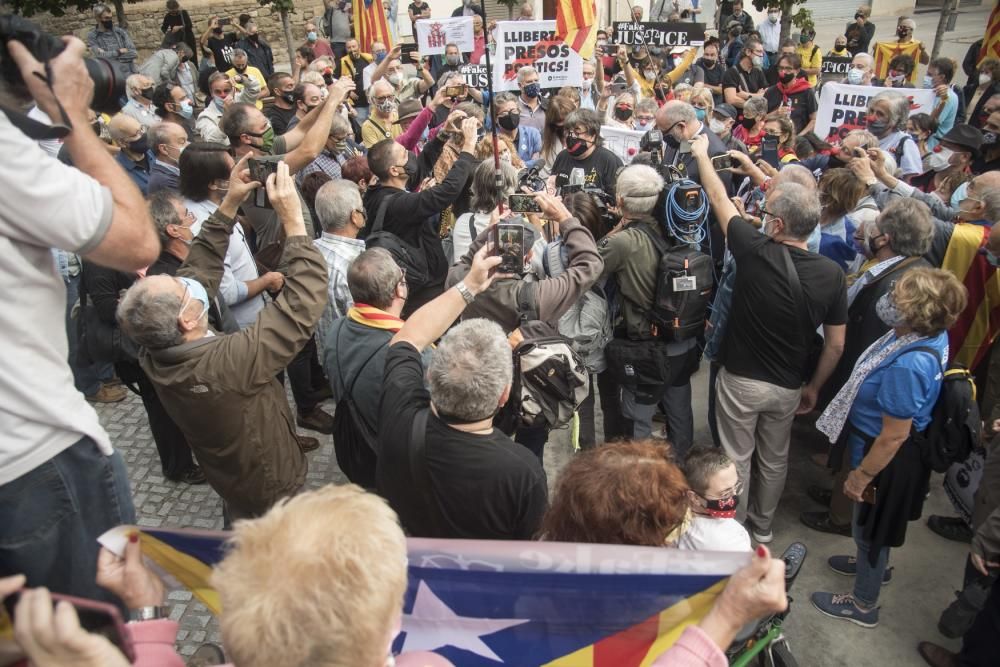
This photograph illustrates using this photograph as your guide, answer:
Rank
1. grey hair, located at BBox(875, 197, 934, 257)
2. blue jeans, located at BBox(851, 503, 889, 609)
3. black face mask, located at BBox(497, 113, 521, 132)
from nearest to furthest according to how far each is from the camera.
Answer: blue jeans, located at BBox(851, 503, 889, 609) < grey hair, located at BBox(875, 197, 934, 257) < black face mask, located at BBox(497, 113, 521, 132)

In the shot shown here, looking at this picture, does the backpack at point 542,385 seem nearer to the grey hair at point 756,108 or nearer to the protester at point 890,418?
the protester at point 890,418

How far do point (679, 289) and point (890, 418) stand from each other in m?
1.24

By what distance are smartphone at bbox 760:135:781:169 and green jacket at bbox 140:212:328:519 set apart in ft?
16.4

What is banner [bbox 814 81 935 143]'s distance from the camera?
6.83m

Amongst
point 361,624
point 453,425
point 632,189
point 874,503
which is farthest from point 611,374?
point 361,624

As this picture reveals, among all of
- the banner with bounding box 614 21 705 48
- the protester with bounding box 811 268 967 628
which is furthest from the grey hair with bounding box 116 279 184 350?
the banner with bounding box 614 21 705 48

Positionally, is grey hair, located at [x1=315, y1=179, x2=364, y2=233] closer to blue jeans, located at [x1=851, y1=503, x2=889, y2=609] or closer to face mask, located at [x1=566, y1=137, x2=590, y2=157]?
face mask, located at [x1=566, y1=137, x2=590, y2=157]

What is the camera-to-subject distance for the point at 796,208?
3488mm

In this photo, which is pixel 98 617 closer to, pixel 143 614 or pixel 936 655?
pixel 143 614

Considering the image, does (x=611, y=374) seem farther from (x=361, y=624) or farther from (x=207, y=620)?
(x=361, y=624)

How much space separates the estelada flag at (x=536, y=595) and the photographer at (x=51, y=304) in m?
0.16

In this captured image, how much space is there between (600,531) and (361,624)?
1.00 m

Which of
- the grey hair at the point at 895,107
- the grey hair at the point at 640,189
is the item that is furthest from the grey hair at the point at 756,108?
the grey hair at the point at 640,189

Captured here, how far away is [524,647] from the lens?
181cm
